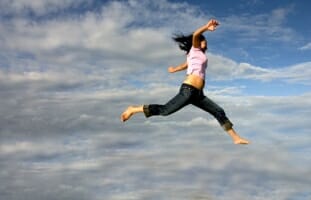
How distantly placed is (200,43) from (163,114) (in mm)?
2444

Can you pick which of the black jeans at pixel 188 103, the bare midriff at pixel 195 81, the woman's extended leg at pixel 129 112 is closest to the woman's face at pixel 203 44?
Answer: the bare midriff at pixel 195 81

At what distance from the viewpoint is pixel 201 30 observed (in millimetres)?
15180

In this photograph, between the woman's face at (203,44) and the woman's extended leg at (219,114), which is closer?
the woman's face at (203,44)

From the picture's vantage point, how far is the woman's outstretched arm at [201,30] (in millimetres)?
14766

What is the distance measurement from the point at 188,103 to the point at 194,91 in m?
0.47

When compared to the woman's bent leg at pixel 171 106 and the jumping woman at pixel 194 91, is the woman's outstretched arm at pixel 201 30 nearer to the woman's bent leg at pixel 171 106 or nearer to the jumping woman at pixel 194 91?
the jumping woman at pixel 194 91

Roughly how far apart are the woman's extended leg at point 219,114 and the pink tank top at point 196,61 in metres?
0.79

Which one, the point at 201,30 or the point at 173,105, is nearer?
the point at 201,30

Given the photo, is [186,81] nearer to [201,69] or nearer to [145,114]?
[201,69]

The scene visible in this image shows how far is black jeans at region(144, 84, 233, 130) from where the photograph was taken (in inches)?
637

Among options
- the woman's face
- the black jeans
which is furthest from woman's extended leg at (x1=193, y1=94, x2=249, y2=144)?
the woman's face

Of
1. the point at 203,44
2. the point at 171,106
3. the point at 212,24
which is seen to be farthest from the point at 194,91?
the point at 212,24

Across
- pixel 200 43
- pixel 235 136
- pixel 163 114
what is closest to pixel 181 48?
pixel 200 43

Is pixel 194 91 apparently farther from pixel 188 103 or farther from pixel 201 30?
pixel 201 30
